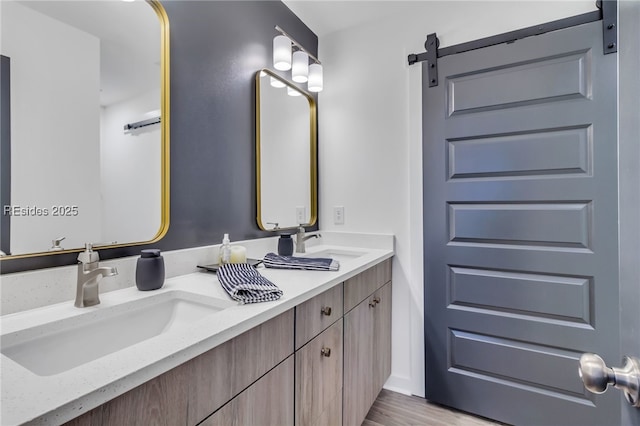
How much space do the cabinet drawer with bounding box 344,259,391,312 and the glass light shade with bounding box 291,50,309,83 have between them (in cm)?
120

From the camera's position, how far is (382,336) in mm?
1742

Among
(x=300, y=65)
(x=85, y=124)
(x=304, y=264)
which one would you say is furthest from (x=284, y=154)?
(x=85, y=124)

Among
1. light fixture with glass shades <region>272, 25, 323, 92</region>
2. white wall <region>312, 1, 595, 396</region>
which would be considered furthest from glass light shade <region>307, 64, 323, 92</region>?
white wall <region>312, 1, 595, 396</region>

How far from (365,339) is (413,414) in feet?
1.92

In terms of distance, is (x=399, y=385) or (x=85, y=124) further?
(x=399, y=385)

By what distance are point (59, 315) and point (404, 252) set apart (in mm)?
1614

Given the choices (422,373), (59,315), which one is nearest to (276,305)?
Answer: (59,315)

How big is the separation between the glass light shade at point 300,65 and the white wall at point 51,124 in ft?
3.42

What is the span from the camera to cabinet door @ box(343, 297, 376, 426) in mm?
1316

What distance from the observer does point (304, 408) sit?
1010 mm

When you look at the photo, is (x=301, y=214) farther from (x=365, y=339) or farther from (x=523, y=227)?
(x=523, y=227)

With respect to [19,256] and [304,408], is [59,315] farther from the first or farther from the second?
[304,408]

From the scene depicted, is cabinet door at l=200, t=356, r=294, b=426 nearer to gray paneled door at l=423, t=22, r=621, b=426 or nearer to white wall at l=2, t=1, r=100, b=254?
white wall at l=2, t=1, r=100, b=254

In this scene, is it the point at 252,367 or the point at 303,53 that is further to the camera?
the point at 303,53
